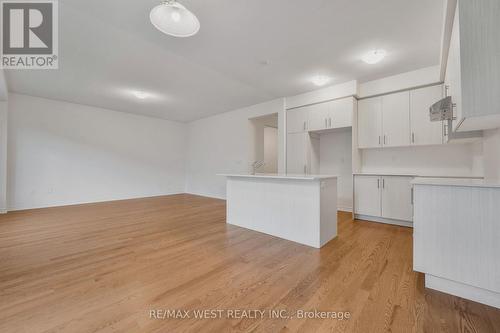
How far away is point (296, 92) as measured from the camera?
4898mm

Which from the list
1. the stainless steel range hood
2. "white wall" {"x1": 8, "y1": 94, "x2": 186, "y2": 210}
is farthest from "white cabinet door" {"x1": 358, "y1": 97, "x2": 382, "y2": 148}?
"white wall" {"x1": 8, "y1": 94, "x2": 186, "y2": 210}

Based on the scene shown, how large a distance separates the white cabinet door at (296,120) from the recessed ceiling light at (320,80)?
2.50 ft

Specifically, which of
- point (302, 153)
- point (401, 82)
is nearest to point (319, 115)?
point (302, 153)

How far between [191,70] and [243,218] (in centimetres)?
292

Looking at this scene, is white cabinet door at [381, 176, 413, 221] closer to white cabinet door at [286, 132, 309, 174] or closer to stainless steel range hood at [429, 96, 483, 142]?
stainless steel range hood at [429, 96, 483, 142]

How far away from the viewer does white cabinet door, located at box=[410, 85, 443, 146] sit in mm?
3443

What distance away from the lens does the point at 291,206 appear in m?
2.93

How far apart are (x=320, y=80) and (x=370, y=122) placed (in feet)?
4.44

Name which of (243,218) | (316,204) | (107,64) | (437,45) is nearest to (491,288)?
(316,204)

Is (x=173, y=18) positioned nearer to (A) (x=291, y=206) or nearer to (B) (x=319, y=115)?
(A) (x=291, y=206)

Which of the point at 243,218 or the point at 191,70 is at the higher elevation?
the point at 191,70

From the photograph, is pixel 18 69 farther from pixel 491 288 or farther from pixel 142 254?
pixel 491 288

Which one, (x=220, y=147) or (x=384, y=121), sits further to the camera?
(x=220, y=147)

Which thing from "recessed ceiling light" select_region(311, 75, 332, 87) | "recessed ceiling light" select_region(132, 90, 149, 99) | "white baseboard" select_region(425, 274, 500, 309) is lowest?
"white baseboard" select_region(425, 274, 500, 309)
